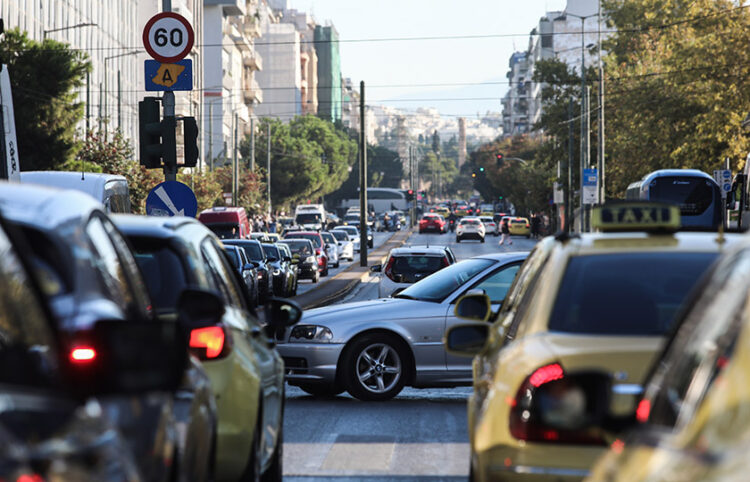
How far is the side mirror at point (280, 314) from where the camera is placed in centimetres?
848

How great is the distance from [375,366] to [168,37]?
7.39 meters

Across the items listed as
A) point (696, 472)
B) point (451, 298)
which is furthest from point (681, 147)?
point (696, 472)

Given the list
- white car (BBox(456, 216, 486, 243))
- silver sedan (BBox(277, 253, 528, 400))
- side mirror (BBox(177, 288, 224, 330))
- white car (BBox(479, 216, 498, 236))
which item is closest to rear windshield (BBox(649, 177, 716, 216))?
silver sedan (BBox(277, 253, 528, 400))

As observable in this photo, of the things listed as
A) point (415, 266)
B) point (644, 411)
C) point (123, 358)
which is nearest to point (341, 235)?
point (415, 266)

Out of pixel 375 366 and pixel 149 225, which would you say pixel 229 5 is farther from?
pixel 149 225

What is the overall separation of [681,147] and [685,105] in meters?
2.49

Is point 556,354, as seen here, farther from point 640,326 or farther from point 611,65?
point 611,65

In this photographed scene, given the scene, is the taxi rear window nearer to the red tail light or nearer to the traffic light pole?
the red tail light

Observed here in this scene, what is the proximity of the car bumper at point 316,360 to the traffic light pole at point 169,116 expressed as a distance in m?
6.48

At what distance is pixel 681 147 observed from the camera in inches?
2138

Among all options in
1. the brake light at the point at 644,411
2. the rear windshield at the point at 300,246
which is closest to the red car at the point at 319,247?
the rear windshield at the point at 300,246

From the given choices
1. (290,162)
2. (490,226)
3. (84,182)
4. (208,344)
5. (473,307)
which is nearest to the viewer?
(208,344)

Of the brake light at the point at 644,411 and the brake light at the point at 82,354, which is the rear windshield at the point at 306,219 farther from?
the brake light at the point at 82,354

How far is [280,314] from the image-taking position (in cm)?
853
